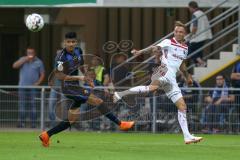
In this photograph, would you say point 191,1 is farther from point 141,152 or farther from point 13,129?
point 141,152

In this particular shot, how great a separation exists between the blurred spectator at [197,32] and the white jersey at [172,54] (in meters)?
6.18

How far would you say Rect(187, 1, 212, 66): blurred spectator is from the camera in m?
22.7

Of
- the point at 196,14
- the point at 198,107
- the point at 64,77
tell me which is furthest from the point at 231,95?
the point at 64,77

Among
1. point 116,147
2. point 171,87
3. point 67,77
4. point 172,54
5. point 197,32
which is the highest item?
point 197,32

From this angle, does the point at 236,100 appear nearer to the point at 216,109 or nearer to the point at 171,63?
the point at 216,109

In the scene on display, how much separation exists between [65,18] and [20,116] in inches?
204

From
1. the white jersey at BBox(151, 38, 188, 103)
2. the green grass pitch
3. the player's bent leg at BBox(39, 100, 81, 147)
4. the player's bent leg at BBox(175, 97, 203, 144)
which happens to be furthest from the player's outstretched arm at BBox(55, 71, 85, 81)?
the player's bent leg at BBox(175, 97, 203, 144)

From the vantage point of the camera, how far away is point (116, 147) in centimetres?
1611

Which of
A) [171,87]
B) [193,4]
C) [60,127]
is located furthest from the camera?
[193,4]

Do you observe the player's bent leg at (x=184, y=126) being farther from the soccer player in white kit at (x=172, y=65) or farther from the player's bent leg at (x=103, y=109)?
the player's bent leg at (x=103, y=109)

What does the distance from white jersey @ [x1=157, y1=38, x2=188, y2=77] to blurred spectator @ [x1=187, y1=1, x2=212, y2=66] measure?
20.3 ft

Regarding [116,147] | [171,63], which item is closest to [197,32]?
[171,63]

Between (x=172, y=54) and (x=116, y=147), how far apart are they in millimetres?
2048

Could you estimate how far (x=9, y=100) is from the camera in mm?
21938
